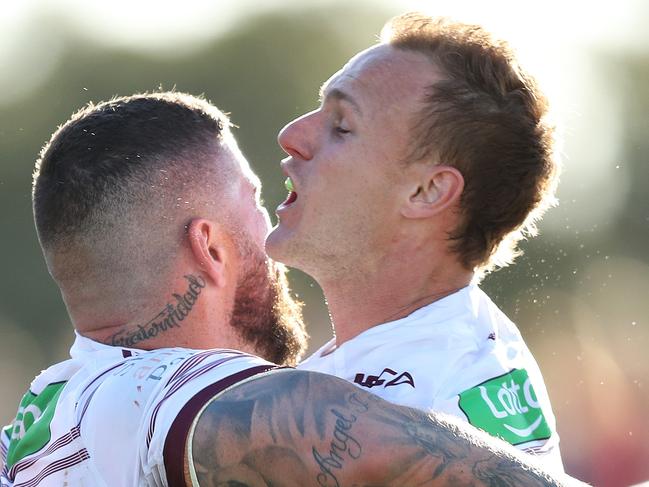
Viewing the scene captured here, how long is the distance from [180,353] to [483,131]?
3.80 feet

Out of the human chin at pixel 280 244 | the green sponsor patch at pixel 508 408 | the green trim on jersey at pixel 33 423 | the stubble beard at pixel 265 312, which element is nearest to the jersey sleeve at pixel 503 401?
the green sponsor patch at pixel 508 408

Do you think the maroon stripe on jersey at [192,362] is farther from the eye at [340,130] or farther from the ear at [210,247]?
the eye at [340,130]

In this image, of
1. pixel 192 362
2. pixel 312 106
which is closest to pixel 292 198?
pixel 192 362

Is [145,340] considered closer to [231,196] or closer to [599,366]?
[231,196]

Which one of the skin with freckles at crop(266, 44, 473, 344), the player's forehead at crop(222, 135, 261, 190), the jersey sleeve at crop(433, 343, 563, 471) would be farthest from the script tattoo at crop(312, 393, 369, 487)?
the player's forehead at crop(222, 135, 261, 190)

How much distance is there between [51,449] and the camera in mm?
3273

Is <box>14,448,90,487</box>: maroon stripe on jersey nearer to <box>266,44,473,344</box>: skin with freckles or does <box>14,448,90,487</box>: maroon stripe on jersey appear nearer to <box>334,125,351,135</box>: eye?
<box>266,44,473,344</box>: skin with freckles

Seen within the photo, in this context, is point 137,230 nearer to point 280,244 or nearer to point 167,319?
point 167,319

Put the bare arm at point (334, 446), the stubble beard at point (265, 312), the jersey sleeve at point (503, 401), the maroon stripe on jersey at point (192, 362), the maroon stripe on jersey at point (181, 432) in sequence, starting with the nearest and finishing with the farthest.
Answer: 1. the bare arm at point (334, 446)
2. the maroon stripe on jersey at point (181, 432)
3. the maroon stripe on jersey at point (192, 362)
4. the jersey sleeve at point (503, 401)
5. the stubble beard at point (265, 312)

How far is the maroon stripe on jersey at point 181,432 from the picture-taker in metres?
2.71

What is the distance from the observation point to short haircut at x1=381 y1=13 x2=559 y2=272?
368 centimetres

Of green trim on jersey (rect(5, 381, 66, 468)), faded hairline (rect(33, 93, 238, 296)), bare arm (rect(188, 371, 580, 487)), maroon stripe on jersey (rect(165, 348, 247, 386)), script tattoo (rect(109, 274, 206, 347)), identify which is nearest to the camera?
bare arm (rect(188, 371, 580, 487))

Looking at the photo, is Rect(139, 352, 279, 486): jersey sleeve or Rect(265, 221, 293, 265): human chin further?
Rect(265, 221, 293, 265): human chin

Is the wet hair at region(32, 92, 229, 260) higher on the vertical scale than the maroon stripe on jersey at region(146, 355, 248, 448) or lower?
higher
